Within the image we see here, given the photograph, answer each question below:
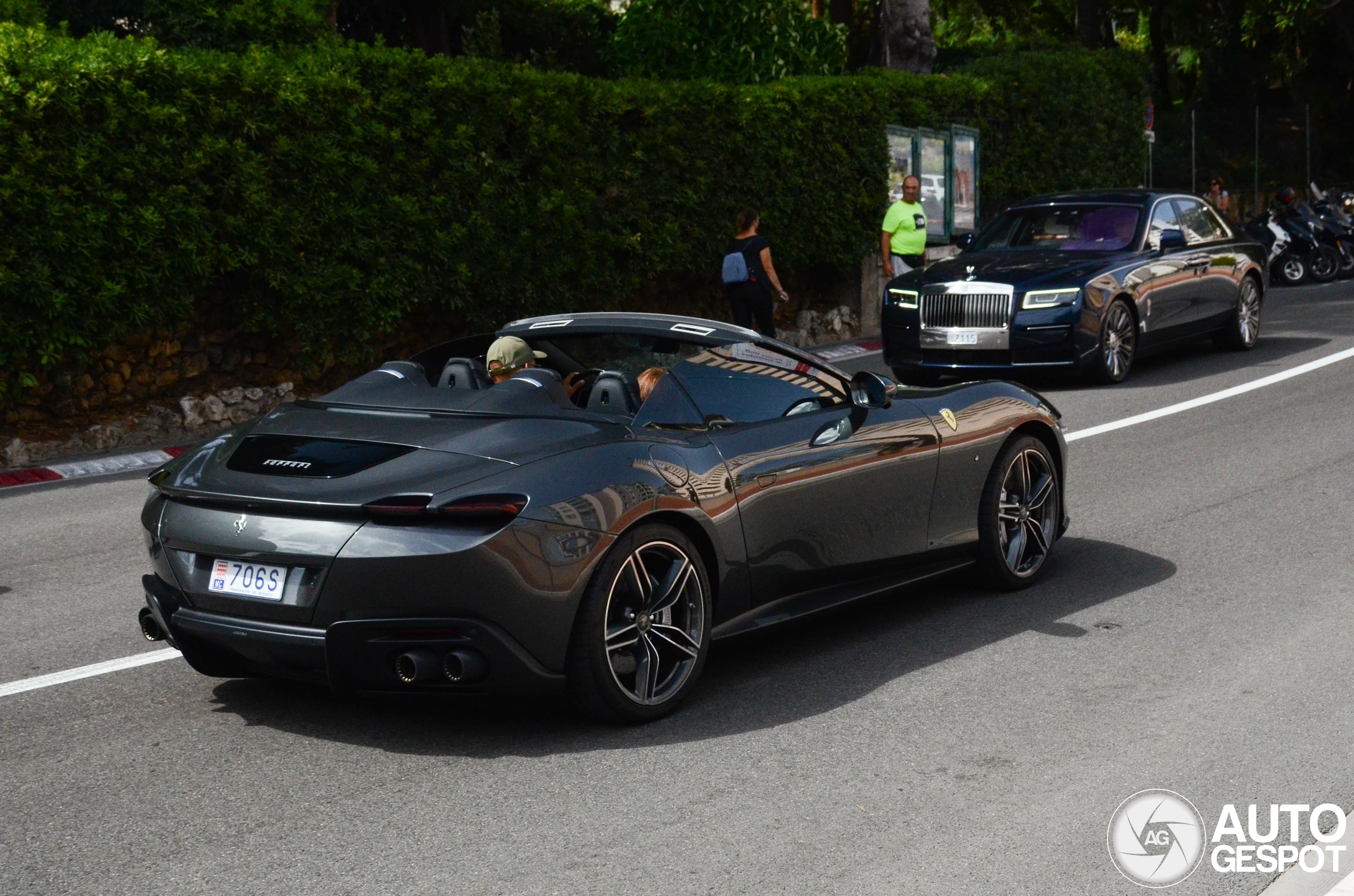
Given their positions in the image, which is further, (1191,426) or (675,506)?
(1191,426)

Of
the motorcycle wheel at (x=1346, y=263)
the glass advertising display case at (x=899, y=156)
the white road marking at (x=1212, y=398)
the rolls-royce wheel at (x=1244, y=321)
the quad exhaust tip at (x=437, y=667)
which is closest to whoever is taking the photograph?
the quad exhaust tip at (x=437, y=667)

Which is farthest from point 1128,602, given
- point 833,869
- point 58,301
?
point 58,301

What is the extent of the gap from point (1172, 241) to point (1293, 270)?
13.2 m

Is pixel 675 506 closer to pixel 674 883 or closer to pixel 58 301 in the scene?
pixel 674 883

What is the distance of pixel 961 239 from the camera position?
17.0 metres

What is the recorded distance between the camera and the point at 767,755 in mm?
5344

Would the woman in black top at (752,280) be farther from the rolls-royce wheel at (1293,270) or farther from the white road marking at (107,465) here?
the rolls-royce wheel at (1293,270)

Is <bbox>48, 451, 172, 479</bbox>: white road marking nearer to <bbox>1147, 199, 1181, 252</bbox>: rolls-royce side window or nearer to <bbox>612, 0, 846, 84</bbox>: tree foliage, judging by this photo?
<bbox>1147, 199, 1181, 252</bbox>: rolls-royce side window

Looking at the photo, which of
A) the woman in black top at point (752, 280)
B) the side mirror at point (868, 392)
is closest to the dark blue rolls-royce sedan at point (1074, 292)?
the woman in black top at point (752, 280)

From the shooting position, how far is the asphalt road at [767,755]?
14.6ft

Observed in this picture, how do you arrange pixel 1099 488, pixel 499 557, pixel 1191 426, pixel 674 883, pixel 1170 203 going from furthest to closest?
pixel 1170 203 < pixel 1191 426 < pixel 1099 488 < pixel 499 557 < pixel 674 883

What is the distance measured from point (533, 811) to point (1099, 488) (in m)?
6.12

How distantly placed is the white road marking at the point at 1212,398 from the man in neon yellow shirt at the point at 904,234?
15.2ft

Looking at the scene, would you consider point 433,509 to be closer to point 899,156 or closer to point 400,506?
point 400,506
